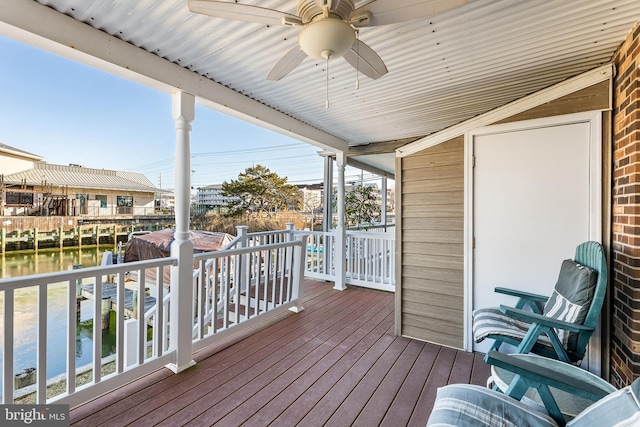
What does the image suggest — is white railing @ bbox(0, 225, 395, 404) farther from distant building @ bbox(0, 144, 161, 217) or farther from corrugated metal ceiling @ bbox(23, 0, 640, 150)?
distant building @ bbox(0, 144, 161, 217)

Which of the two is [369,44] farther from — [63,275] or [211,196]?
[211,196]

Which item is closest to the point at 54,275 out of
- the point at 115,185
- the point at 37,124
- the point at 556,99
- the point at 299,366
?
the point at 299,366

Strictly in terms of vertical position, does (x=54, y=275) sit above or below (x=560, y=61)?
below

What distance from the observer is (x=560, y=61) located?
2.18 meters

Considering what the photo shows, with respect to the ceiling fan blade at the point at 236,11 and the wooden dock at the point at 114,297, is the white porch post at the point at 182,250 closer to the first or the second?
the ceiling fan blade at the point at 236,11

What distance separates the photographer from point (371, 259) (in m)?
5.27

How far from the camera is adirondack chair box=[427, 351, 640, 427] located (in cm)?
107

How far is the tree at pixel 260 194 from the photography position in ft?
50.8

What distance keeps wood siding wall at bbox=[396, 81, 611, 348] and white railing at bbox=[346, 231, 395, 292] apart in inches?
72.9

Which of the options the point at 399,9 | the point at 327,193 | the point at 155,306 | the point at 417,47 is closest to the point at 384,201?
the point at 327,193

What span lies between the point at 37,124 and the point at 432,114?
1761 cm

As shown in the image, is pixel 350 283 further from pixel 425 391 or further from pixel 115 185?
pixel 115 185

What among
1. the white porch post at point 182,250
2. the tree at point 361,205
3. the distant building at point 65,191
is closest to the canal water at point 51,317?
the distant building at point 65,191

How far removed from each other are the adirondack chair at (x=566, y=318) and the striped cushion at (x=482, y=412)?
658 mm
